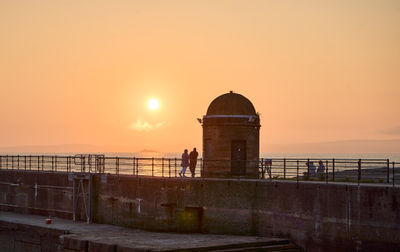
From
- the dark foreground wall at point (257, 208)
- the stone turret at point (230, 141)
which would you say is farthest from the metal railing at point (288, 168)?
Answer: the dark foreground wall at point (257, 208)

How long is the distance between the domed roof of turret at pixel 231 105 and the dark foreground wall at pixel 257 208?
454cm

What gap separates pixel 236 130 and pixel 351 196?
8.58 meters

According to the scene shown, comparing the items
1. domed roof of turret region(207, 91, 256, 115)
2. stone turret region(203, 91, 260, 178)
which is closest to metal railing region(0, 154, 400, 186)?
stone turret region(203, 91, 260, 178)

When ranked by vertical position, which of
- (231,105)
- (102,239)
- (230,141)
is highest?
(231,105)

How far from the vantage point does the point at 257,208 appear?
23891 millimetres

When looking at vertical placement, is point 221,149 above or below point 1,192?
above

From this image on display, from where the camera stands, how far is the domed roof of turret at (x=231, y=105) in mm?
29125

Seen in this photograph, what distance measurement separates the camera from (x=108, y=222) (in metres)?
28.9

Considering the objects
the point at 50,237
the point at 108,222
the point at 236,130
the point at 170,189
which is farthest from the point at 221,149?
the point at 50,237

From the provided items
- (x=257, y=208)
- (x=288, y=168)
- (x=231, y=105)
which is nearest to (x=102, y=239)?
(x=257, y=208)

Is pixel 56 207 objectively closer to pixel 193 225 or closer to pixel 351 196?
pixel 193 225

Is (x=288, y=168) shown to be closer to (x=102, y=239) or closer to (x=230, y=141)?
(x=230, y=141)

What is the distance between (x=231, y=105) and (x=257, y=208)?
258 inches

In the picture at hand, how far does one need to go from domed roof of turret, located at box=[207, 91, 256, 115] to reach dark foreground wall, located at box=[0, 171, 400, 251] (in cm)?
454
